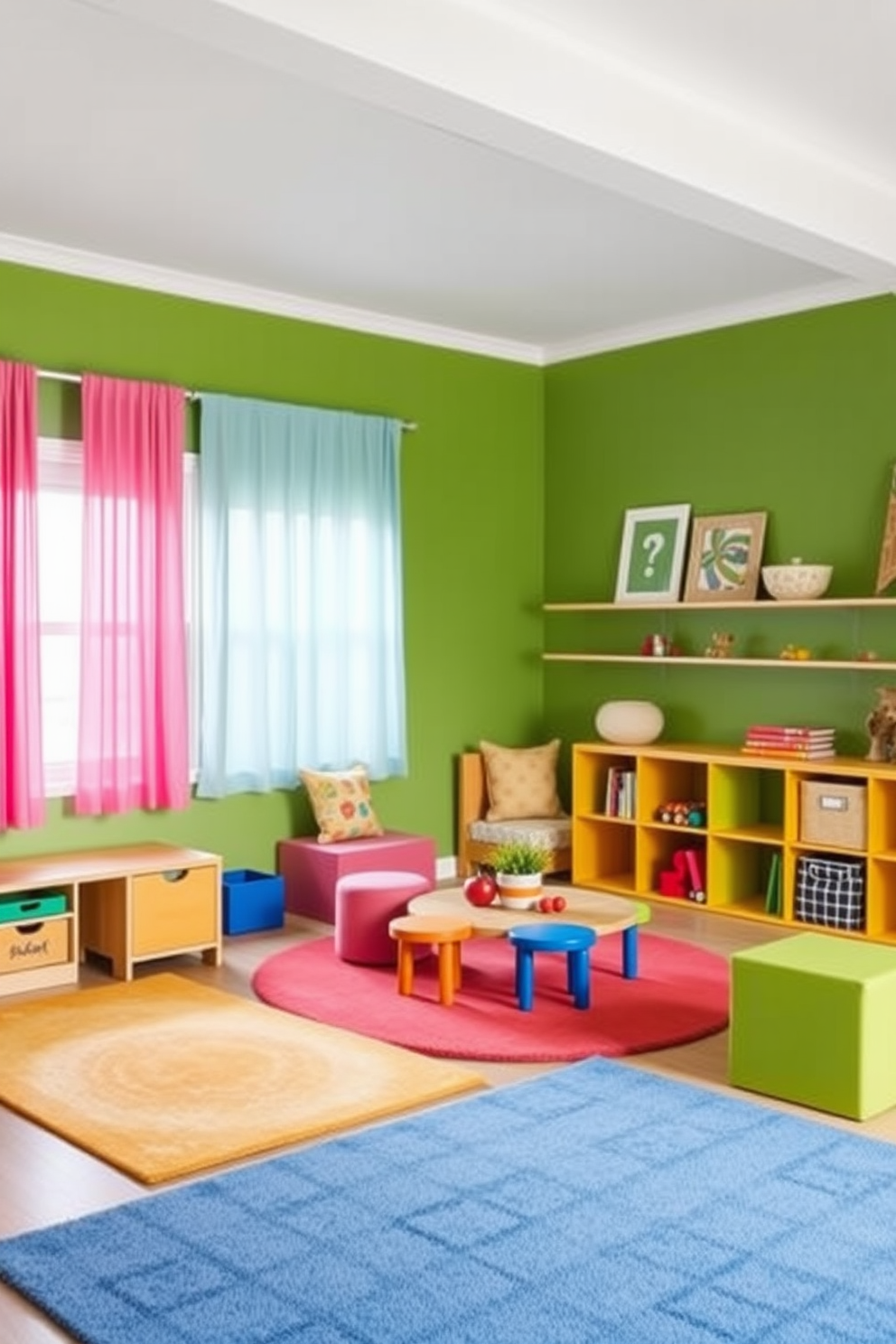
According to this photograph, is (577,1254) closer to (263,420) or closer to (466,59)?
(466,59)

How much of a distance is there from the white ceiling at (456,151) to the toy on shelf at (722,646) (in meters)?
1.47

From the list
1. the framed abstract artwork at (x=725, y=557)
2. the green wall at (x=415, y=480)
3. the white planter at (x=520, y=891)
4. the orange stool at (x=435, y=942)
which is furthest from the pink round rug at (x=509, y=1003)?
the framed abstract artwork at (x=725, y=557)

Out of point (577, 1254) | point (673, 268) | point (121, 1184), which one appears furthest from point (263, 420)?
point (577, 1254)

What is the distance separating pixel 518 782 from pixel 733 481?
1820 mm

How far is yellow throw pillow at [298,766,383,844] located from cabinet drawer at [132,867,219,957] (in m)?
0.95

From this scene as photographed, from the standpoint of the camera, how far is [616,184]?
3900 mm

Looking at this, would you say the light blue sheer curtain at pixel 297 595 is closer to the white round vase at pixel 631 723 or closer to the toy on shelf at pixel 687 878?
the white round vase at pixel 631 723

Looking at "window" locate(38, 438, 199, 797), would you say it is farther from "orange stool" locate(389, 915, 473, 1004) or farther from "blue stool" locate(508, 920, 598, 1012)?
"blue stool" locate(508, 920, 598, 1012)

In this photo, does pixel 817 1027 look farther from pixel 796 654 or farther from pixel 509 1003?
pixel 796 654

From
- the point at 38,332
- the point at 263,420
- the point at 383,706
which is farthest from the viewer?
the point at 383,706

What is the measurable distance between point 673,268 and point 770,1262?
164 inches

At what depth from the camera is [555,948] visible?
4.43 metres

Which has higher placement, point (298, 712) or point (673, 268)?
point (673, 268)

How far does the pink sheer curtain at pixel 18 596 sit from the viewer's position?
5.33 metres
